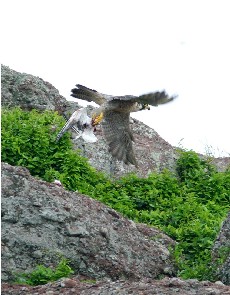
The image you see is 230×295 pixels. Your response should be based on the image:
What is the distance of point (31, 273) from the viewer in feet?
32.7

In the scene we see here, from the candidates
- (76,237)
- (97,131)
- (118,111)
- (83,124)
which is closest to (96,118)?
(83,124)

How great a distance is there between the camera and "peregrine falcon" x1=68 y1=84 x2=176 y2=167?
40.4ft

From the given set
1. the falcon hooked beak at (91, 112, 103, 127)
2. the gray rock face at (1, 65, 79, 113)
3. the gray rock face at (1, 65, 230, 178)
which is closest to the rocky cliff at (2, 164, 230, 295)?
the falcon hooked beak at (91, 112, 103, 127)

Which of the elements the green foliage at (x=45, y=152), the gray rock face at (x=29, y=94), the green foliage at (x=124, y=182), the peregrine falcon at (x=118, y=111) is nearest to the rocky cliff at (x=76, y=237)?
the green foliage at (x=124, y=182)

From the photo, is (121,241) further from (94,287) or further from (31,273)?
(94,287)

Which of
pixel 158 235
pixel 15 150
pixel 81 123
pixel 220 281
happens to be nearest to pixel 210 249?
pixel 158 235

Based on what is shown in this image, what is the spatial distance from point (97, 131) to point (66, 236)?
5252 millimetres

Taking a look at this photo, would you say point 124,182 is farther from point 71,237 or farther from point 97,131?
point 71,237

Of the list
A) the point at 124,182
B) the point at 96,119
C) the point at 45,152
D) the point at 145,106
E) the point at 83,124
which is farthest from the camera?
the point at 124,182

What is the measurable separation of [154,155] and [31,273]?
658cm

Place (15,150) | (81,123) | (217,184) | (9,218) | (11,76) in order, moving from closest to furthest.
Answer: (9,218)
(81,123)
(15,150)
(217,184)
(11,76)

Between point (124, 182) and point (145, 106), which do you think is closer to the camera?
point (145, 106)

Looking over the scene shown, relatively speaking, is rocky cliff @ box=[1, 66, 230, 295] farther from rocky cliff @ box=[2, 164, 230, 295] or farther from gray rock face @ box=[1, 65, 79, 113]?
gray rock face @ box=[1, 65, 79, 113]

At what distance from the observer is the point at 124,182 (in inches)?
582
